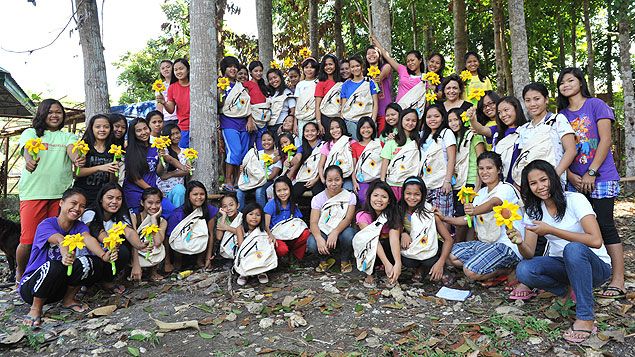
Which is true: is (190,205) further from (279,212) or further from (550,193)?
(550,193)

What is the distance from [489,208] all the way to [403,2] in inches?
435

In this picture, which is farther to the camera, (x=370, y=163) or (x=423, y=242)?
(x=370, y=163)

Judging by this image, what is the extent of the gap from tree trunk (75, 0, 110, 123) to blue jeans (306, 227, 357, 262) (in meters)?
3.73

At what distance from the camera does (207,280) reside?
4.89 metres

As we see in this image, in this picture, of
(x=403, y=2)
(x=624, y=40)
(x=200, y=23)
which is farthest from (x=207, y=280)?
(x=403, y=2)

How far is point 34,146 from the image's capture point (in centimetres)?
454

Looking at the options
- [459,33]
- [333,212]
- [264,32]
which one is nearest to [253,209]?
[333,212]

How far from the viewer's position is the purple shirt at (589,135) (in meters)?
4.09

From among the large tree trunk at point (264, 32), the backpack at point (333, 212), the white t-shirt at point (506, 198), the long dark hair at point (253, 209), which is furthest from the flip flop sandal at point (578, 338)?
the large tree trunk at point (264, 32)

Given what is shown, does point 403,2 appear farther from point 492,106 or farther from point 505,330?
point 505,330

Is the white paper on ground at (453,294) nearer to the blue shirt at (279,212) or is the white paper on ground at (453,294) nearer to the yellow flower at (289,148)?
the blue shirt at (279,212)

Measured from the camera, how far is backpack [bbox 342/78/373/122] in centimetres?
627

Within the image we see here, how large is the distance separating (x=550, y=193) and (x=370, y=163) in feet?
7.58

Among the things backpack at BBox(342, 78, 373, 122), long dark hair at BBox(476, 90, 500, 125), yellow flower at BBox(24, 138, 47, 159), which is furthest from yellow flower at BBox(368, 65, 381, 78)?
yellow flower at BBox(24, 138, 47, 159)
